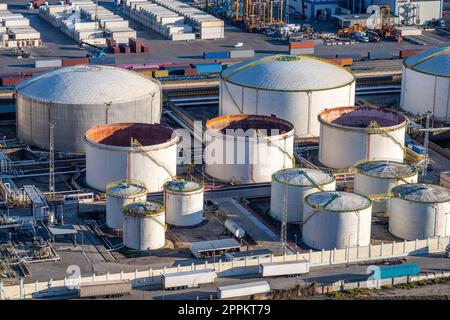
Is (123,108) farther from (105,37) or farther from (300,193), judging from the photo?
(105,37)

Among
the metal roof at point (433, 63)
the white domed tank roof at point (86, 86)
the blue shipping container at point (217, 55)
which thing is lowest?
the blue shipping container at point (217, 55)

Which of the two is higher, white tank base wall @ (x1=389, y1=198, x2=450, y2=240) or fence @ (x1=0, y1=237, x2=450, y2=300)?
white tank base wall @ (x1=389, y1=198, x2=450, y2=240)

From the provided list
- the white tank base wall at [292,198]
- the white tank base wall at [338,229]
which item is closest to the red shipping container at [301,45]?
the white tank base wall at [292,198]

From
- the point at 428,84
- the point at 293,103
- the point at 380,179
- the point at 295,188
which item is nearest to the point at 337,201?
the point at 295,188

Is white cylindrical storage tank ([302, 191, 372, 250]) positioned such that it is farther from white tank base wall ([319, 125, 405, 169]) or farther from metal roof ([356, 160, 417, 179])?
white tank base wall ([319, 125, 405, 169])

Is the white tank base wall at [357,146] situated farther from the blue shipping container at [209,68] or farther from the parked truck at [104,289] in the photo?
the blue shipping container at [209,68]

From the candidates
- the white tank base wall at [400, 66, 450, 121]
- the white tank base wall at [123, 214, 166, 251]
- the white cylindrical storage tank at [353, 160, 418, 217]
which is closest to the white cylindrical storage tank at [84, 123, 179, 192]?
the white tank base wall at [123, 214, 166, 251]
